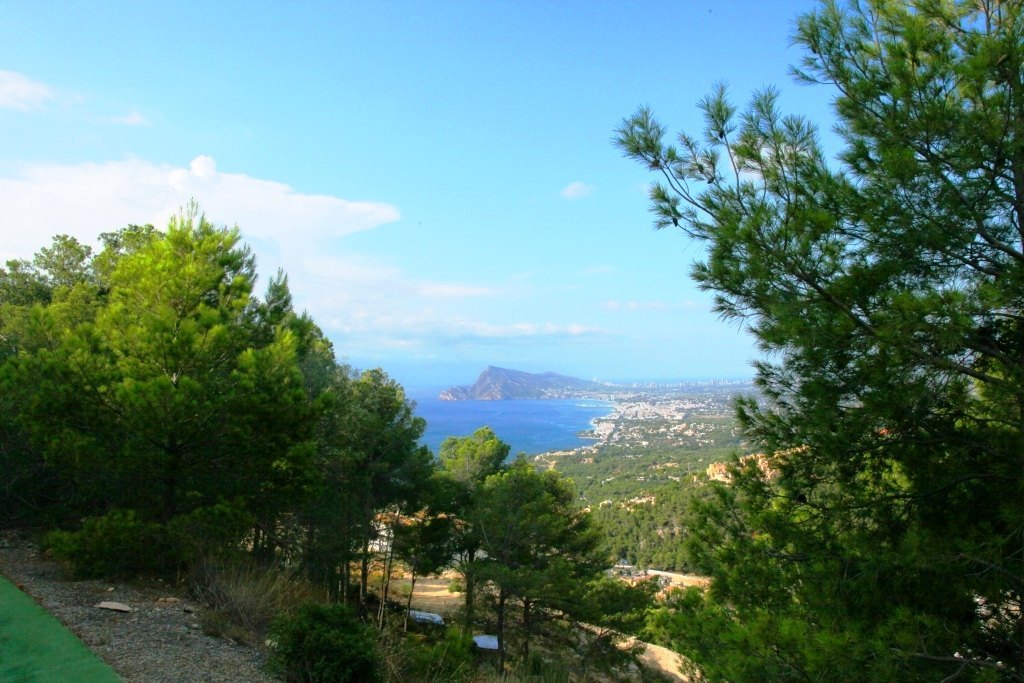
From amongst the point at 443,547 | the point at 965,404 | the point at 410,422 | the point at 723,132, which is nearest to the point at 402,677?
the point at 965,404

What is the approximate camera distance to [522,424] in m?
98.7

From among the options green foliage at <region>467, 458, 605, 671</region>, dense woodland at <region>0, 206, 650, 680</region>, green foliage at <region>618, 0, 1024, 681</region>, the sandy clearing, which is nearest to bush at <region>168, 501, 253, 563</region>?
dense woodland at <region>0, 206, 650, 680</region>

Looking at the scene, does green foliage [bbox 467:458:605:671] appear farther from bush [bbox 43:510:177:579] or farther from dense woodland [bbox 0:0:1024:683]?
bush [bbox 43:510:177:579]

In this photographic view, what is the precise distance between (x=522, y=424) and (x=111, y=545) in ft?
302

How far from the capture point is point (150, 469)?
304 inches

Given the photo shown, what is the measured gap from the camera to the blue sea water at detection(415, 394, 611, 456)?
6380cm

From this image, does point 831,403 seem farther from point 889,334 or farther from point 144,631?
point 144,631

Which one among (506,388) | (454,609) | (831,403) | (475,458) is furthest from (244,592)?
(506,388)

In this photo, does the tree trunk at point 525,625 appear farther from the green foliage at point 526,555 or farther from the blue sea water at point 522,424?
the blue sea water at point 522,424

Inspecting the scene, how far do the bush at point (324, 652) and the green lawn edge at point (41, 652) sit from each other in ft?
3.80

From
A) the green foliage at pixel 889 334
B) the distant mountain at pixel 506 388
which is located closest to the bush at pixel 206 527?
the green foliage at pixel 889 334

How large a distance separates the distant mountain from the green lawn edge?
145324 mm

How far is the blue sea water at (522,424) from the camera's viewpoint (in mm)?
63797

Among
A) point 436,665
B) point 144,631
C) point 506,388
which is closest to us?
point 144,631
